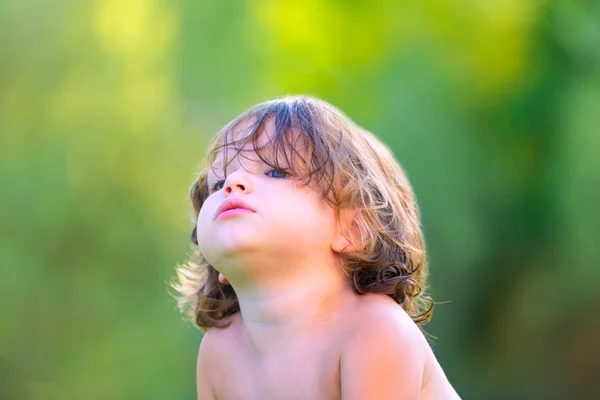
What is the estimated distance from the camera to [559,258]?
2.53 m

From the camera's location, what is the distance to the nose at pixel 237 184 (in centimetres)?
117

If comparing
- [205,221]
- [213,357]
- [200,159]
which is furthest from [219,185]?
[200,159]

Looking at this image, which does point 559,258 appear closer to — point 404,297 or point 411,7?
point 411,7

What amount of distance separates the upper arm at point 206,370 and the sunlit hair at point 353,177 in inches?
A: 1.8

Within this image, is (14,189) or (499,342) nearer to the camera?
(14,189)

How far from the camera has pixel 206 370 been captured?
Result: 1378mm

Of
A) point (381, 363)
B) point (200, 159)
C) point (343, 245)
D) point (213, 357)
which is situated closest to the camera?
point (381, 363)

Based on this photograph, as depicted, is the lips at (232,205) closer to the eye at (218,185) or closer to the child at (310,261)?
the child at (310,261)

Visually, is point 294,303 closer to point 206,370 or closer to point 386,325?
point 386,325

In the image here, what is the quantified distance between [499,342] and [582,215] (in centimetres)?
52

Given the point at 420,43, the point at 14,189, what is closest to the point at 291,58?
the point at 420,43

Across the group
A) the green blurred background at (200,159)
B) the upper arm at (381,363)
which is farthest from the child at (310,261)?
the green blurred background at (200,159)

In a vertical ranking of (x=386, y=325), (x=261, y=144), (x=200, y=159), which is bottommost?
(x=200, y=159)

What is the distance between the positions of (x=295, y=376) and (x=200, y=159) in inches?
60.4
